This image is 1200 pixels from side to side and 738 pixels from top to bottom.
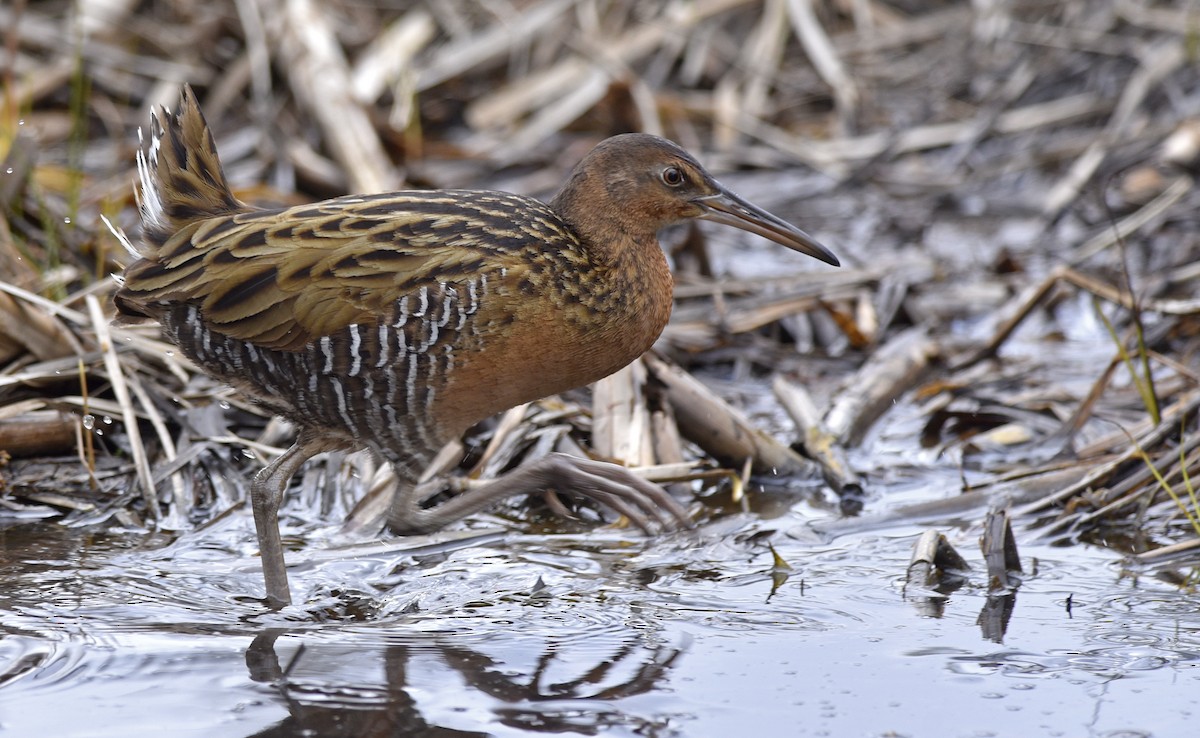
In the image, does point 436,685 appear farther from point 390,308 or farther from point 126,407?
point 126,407

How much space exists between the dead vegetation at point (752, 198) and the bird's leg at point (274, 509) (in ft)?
1.52

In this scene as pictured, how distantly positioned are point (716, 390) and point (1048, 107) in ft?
11.5

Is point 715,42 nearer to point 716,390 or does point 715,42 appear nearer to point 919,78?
point 919,78

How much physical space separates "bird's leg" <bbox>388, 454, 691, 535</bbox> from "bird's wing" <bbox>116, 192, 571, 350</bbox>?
0.66 meters

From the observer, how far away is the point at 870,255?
23.5 ft

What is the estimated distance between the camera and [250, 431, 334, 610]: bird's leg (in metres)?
3.90

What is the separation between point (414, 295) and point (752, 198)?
4.29 meters

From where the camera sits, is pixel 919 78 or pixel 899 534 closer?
pixel 899 534

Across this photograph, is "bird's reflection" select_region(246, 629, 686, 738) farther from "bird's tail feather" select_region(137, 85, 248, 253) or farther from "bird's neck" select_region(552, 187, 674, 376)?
"bird's tail feather" select_region(137, 85, 248, 253)

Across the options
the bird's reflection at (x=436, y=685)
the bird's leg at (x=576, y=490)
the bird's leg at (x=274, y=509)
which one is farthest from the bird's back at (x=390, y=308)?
the bird's reflection at (x=436, y=685)

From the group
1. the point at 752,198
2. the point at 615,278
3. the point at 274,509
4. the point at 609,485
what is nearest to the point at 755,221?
the point at 615,278

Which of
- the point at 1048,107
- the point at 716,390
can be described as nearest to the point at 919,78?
the point at 1048,107

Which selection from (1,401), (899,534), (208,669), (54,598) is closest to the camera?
(208,669)

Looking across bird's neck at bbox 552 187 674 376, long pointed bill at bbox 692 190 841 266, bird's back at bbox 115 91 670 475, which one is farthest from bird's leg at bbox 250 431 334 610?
long pointed bill at bbox 692 190 841 266
